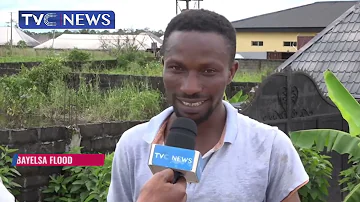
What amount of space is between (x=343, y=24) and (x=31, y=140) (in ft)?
15.5

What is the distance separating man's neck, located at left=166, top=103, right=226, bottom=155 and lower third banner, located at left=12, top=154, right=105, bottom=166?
326 cm

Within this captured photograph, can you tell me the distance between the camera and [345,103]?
14.5 ft

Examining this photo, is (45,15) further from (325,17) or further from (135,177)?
(325,17)

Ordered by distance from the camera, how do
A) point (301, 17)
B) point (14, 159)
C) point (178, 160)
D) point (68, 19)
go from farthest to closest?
point (301, 17), point (68, 19), point (14, 159), point (178, 160)

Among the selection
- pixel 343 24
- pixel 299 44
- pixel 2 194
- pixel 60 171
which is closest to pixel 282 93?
pixel 60 171

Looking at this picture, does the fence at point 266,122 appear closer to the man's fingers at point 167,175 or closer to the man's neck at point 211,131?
the man's neck at point 211,131

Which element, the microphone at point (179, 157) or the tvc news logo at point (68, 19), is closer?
the microphone at point (179, 157)

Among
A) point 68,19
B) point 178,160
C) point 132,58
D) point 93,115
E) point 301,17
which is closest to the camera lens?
point 178,160

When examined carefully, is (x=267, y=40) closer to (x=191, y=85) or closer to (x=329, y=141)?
(x=329, y=141)

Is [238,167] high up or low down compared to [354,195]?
up

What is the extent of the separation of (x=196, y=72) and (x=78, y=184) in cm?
346

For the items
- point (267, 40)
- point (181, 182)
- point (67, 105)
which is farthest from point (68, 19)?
point (267, 40)

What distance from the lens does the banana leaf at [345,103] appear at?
430 cm

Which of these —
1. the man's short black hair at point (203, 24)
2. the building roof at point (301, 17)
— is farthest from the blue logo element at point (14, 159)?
the building roof at point (301, 17)
